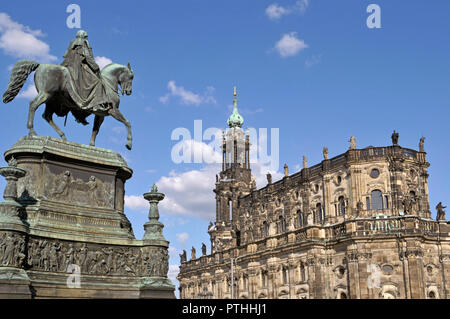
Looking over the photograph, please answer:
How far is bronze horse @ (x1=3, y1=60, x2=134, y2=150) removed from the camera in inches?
564

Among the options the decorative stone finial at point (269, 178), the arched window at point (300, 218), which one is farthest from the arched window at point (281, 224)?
the decorative stone finial at point (269, 178)

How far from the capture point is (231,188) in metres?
70.1

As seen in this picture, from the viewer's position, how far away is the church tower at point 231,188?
227 feet

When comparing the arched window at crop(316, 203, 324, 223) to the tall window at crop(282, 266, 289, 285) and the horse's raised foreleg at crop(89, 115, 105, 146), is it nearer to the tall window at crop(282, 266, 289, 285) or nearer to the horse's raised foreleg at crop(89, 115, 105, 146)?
the tall window at crop(282, 266, 289, 285)

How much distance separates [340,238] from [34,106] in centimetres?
3491

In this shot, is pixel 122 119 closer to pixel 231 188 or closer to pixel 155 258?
pixel 155 258

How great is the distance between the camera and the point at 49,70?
14.4 metres

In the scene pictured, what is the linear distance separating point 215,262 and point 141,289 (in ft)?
159

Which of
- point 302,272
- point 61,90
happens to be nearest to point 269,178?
point 302,272

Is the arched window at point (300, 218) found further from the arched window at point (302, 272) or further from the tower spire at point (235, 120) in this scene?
the tower spire at point (235, 120)

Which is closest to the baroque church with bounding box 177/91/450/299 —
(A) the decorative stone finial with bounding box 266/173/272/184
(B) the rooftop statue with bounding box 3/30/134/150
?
(A) the decorative stone finial with bounding box 266/173/272/184

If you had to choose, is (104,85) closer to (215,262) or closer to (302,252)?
(302,252)

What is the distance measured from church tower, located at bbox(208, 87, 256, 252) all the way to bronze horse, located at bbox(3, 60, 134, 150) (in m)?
51.1
